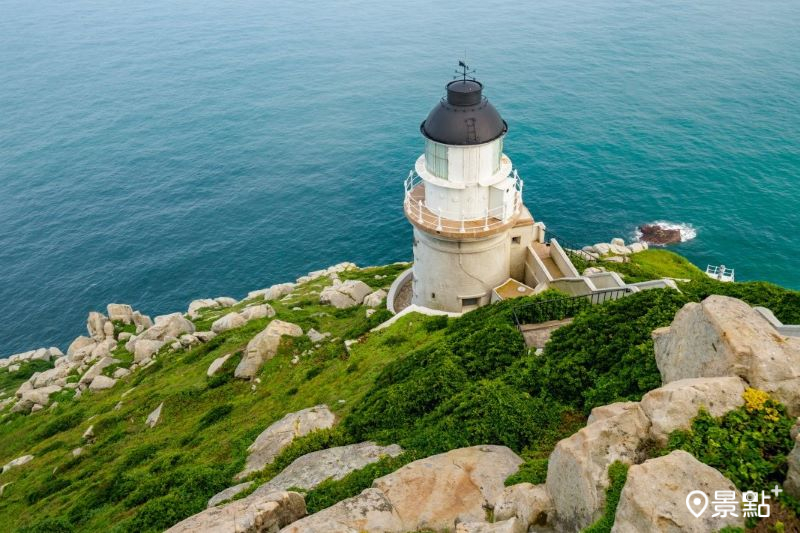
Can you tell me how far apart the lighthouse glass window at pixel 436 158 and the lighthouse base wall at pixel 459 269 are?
3697 mm

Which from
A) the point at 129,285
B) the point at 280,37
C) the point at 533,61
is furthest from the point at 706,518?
the point at 280,37

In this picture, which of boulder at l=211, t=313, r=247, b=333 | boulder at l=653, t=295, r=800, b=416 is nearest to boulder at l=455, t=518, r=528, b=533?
boulder at l=653, t=295, r=800, b=416

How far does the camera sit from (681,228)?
6512 centimetres

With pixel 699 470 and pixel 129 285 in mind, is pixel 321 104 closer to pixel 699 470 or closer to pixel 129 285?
pixel 129 285

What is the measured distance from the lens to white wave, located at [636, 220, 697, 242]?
63531 mm

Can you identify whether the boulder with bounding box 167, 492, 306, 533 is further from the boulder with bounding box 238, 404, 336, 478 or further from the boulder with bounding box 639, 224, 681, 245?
the boulder with bounding box 639, 224, 681, 245

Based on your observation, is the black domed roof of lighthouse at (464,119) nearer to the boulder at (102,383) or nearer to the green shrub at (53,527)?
the green shrub at (53,527)

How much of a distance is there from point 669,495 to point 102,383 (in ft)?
130

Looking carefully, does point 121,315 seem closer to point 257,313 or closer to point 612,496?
point 257,313

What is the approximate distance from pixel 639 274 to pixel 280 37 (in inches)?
4899

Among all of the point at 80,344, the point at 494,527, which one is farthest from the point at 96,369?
the point at 494,527

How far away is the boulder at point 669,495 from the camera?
9438 millimetres

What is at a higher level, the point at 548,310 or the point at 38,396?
the point at 548,310

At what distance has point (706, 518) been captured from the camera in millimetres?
9477
